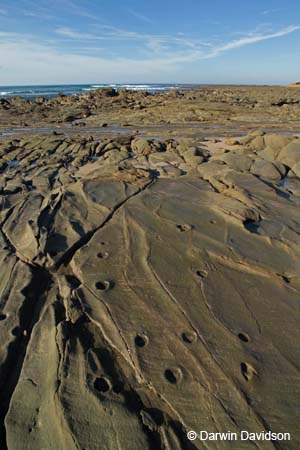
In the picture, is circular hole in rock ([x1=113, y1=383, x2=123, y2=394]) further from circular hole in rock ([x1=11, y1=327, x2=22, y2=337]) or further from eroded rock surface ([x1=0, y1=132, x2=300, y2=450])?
circular hole in rock ([x1=11, y1=327, x2=22, y2=337])

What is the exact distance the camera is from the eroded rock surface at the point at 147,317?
2240 millimetres

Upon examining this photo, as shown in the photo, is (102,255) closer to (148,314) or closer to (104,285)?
(104,285)

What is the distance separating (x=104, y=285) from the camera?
11.0 ft

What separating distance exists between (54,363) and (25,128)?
18.5 metres

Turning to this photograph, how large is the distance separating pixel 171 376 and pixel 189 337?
0.41 meters

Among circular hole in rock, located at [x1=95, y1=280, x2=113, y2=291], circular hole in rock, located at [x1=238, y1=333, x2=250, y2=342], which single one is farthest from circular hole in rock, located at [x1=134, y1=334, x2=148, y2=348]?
circular hole in rock, located at [x1=238, y1=333, x2=250, y2=342]

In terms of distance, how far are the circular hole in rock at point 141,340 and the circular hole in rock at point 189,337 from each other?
347mm

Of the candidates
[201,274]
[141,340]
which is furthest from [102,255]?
[141,340]

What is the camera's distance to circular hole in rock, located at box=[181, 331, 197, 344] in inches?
108

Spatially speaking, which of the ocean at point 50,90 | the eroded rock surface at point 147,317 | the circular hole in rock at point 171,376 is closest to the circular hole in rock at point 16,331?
the eroded rock surface at point 147,317

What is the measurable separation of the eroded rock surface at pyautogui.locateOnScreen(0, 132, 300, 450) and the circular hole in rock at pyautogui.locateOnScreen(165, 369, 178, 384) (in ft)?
0.04

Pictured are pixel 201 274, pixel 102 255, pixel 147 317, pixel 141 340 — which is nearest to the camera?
pixel 141 340

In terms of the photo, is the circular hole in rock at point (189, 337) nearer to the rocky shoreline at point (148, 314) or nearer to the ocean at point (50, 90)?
the rocky shoreline at point (148, 314)

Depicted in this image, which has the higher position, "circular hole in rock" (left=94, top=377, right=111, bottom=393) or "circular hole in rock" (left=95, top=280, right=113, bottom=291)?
"circular hole in rock" (left=95, top=280, right=113, bottom=291)
